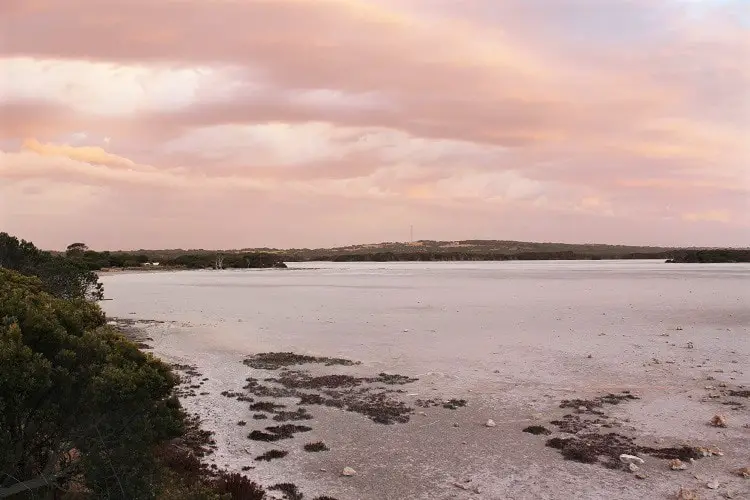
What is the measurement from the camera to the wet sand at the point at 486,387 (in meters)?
10.8

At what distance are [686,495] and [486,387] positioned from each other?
872 cm

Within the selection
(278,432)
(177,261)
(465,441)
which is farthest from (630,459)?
(177,261)

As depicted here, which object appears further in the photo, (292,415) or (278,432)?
(292,415)

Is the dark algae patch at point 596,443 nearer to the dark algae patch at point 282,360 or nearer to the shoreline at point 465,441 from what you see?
the shoreline at point 465,441

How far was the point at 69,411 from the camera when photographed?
722 cm

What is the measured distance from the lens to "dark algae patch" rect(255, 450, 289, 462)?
1188 centimetres

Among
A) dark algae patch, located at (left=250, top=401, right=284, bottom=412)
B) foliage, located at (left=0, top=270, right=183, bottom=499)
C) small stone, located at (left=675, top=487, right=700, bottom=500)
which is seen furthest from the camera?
dark algae patch, located at (left=250, top=401, right=284, bottom=412)

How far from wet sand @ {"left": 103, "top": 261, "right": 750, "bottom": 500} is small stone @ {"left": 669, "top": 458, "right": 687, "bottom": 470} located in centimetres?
14

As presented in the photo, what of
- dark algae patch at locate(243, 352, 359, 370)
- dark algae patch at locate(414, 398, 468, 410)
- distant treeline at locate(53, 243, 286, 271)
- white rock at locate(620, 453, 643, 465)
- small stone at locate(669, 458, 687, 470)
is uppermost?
distant treeline at locate(53, 243, 286, 271)

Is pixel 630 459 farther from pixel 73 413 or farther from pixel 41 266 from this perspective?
pixel 41 266

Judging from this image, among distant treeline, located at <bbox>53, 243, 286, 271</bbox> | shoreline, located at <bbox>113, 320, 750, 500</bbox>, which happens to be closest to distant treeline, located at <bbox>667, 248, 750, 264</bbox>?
distant treeline, located at <bbox>53, 243, 286, 271</bbox>

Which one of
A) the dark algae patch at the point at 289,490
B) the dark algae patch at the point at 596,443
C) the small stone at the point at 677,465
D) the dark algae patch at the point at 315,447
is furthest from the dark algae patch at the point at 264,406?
the small stone at the point at 677,465

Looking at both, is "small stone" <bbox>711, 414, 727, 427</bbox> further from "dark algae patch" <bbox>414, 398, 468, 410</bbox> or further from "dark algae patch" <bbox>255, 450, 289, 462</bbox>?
"dark algae patch" <bbox>255, 450, 289, 462</bbox>

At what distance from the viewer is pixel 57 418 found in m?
7.14
